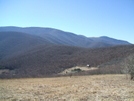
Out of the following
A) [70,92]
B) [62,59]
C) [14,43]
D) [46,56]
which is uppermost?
[14,43]

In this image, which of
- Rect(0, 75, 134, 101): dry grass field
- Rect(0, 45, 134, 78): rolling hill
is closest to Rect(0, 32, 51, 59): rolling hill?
Rect(0, 45, 134, 78): rolling hill

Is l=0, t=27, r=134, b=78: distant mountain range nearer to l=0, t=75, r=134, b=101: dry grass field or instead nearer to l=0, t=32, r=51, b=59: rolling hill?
l=0, t=32, r=51, b=59: rolling hill

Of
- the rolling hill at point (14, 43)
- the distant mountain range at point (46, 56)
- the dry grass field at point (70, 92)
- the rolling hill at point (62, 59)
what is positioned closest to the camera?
the dry grass field at point (70, 92)

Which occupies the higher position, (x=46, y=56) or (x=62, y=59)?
(x=46, y=56)

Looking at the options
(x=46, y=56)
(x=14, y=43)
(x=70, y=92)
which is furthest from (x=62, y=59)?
(x=14, y=43)

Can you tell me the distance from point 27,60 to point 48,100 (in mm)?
73966

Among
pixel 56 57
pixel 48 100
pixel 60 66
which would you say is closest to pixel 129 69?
pixel 48 100

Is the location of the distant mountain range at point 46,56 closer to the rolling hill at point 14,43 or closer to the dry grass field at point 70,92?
the rolling hill at point 14,43

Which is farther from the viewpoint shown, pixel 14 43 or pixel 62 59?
pixel 14 43

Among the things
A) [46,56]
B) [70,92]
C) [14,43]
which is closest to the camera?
[70,92]

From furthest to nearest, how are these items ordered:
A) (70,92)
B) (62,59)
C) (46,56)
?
1. (46,56)
2. (62,59)
3. (70,92)

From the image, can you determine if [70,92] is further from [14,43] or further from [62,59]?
[14,43]

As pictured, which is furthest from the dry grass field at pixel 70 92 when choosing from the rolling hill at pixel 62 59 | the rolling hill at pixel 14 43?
the rolling hill at pixel 14 43

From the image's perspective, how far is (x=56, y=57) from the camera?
271ft
